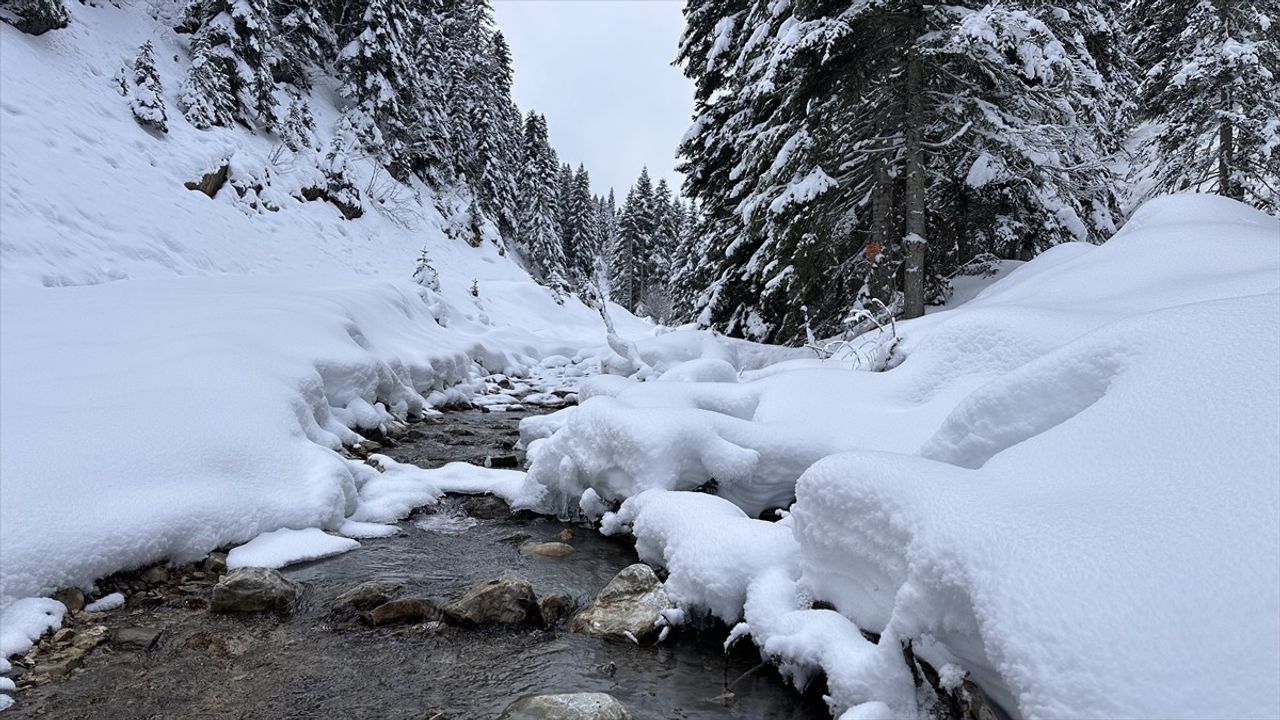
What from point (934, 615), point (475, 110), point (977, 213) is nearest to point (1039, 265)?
point (977, 213)

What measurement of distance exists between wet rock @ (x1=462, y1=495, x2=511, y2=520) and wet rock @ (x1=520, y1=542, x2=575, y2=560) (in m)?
0.98

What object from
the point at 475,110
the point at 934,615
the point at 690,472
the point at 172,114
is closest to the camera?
the point at 934,615

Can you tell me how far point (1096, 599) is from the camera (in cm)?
196

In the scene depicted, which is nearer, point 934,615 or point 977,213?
point 934,615

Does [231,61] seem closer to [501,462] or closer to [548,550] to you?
[501,462]

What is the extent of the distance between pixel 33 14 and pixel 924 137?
18.5 meters

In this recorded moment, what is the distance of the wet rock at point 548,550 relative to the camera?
552 centimetres

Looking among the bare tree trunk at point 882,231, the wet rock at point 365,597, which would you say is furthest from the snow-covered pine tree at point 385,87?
the wet rock at point 365,597

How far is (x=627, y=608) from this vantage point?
4.34 meters

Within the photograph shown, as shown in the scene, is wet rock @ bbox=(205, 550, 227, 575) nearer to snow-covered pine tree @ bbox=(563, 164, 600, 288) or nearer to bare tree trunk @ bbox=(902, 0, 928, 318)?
bare tree trunk @ bbox=(902, 0, 928, 318)

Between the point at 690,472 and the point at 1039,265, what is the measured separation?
5.81 metres

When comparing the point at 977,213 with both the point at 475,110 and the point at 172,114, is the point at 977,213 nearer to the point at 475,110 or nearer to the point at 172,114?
the point at 172,114

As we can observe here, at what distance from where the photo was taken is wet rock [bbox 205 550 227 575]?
4590 millimetres

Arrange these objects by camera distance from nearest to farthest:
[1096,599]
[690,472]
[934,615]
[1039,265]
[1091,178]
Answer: [1096,599] → [934,615] → [690,472] → [1039,265] → [1091,178]
